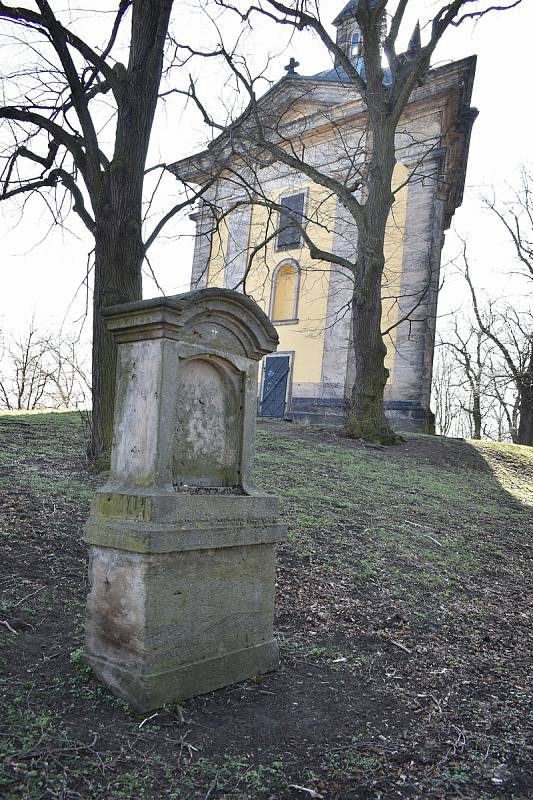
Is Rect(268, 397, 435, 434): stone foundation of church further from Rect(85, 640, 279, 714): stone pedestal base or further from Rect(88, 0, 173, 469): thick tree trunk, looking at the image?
Rect(85, 640, 279, 714): stone pedestal base

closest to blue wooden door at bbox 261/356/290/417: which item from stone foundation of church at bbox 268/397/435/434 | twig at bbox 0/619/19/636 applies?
stone foundation of church at bbox 268/397/435/434

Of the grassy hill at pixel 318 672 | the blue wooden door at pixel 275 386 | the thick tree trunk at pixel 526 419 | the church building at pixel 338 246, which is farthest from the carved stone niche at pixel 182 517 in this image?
the thick tree trunk at pixel 526 419

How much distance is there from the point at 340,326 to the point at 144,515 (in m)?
18.6

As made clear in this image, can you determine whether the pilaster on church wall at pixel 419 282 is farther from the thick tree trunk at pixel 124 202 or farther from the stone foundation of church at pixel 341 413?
the thick tree trunk at pixel 124 202

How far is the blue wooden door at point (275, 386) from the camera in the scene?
2294cm

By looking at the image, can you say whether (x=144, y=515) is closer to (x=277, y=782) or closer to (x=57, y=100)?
(x=277, y=782)

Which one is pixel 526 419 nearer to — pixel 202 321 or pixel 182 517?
pixel 202 321

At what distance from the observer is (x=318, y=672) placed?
4.56 meters

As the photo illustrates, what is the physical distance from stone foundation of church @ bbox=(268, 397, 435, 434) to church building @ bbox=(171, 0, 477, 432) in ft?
0.14

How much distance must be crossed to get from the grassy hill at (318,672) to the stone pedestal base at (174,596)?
139 millimetres

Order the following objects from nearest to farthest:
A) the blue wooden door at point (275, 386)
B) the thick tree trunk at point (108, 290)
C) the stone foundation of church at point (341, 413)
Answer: the thick tree trunk at point (108, 290), the stone foundation of church at point (341, 413), the blue wooden door at point (275, 386)

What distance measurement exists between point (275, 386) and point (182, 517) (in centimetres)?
1938

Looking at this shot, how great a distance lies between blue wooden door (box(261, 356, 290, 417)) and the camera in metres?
22.9

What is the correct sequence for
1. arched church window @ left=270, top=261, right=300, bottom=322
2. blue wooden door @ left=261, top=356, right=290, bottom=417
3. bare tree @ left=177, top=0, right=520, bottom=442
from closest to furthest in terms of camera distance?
bare tree @ left=177, top=0, right=520, bottom=442, blue wooden door @ left=261, top=356, right=290, bottom=417, arched church window @ left=270, top=261, right=300, bottom=322
